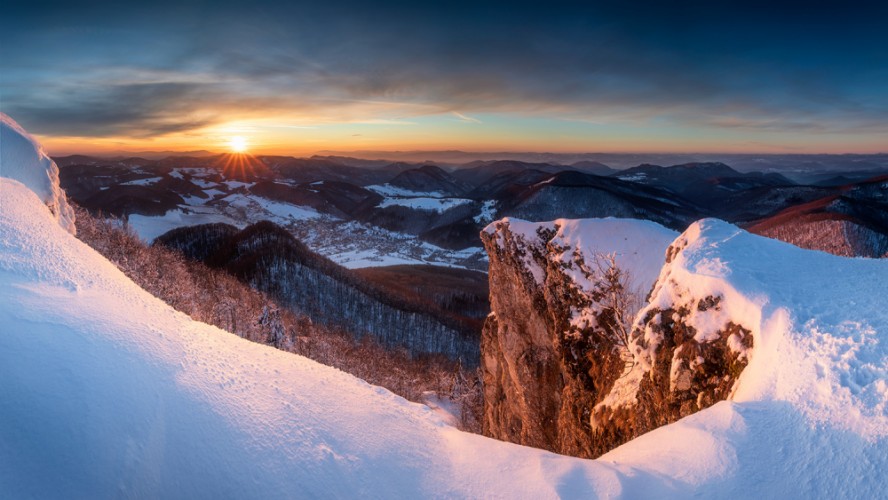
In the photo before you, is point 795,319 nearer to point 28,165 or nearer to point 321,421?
point 321,421

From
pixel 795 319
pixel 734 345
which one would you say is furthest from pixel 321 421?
pixel 795 319

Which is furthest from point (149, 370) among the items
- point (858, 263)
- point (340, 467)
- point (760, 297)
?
point (858, 263)

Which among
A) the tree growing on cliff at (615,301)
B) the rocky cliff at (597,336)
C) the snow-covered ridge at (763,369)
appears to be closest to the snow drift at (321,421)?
the snow-covered ridge at (763,369)

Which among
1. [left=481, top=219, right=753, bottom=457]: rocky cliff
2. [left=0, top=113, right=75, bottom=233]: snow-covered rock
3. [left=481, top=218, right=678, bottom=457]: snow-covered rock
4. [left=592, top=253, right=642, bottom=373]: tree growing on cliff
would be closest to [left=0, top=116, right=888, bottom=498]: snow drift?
[left=481, top=219, right=753, bottom=457]: rocky cliff

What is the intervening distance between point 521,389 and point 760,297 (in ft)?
82.0

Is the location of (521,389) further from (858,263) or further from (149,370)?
(149,370)

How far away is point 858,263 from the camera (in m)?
13.6

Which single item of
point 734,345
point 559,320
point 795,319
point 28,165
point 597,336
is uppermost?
point 28,165

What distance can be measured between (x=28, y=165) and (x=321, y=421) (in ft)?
78.0

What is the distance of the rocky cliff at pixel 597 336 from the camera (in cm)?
1359

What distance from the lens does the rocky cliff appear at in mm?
13586

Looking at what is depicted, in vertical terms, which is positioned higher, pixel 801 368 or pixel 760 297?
pixel 760 297

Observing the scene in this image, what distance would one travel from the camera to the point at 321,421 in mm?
10336

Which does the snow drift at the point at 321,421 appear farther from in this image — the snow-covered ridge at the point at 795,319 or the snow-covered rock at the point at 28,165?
the snow-covered rock at the point at 28,165
